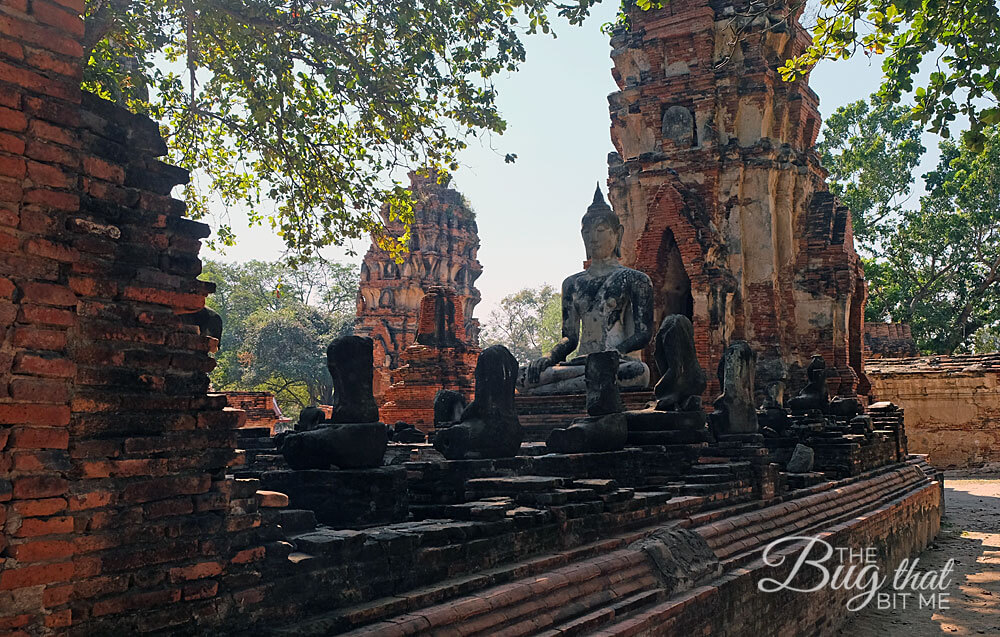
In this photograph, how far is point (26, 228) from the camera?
2957 mm

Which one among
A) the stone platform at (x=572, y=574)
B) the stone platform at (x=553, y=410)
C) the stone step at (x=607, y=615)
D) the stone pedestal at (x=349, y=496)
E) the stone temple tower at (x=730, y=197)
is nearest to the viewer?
the stone platform at (x=572, y=574)

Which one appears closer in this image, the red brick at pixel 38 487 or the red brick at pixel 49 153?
the red brick at pixel 38 487

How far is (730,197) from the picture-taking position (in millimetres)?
15172

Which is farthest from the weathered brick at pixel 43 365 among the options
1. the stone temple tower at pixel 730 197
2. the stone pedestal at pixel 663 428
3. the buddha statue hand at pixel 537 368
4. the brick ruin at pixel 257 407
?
the brick ruin at pixel 257 407

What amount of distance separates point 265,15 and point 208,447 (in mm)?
5831

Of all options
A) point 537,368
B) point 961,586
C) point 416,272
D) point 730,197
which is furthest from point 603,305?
point 416,272

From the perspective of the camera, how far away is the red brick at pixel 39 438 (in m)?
2.80

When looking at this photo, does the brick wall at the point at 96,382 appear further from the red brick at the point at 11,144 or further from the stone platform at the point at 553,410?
the stone platform at the point at 553,410

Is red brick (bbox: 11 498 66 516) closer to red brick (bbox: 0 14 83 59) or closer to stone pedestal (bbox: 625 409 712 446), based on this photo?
red brick (bbox: 0 14 83 59)

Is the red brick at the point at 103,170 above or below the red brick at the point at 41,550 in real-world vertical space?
above

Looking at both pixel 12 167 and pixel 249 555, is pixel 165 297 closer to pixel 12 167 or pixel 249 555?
pixel 12 167

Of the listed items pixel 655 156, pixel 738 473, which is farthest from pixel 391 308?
pixel 738 473

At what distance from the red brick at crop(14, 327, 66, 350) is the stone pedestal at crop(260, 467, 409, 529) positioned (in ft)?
6.17

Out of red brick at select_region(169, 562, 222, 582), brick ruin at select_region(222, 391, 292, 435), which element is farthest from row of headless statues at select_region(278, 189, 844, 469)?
brick ruin at select_region(222, 391, 292, 435)
